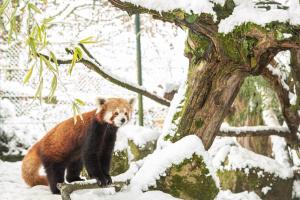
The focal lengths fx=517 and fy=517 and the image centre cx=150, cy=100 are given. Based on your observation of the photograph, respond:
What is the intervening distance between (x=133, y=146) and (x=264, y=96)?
1712 mm

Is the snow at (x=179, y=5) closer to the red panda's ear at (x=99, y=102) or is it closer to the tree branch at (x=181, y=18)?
the tree branch at (x=181, y=18)

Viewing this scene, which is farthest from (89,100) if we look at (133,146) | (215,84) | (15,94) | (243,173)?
(215,84)

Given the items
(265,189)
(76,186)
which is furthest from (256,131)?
(76,186)

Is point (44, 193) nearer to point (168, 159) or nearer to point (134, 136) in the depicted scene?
point (168, 159)

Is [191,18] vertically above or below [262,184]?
above

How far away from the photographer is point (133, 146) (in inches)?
249

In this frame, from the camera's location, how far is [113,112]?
15.1ft

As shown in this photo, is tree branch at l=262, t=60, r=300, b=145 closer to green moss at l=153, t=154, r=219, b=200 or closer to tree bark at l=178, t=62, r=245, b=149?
tree bark at l=178, t=62, r=245, b=149

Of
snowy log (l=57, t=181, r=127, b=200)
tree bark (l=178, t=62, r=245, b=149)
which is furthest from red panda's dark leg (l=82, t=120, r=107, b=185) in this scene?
tree bark (l=178, t=62, r=245, b=149)

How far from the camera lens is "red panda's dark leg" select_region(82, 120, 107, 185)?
4.43 meters

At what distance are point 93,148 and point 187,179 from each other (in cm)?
98

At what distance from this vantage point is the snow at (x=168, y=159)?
3.88 metres

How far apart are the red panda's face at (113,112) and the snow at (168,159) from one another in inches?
28.6

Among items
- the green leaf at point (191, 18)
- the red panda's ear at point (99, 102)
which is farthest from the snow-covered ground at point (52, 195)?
the green leaf at point (191, 18)
